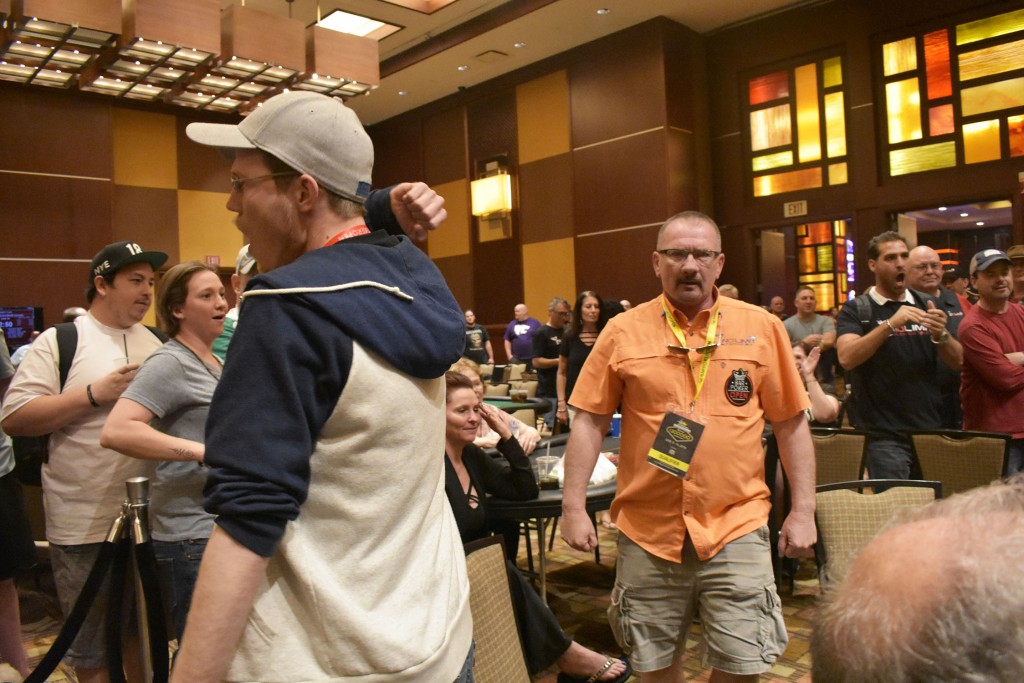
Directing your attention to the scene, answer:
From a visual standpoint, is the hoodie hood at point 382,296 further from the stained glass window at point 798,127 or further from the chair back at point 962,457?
the stained glass window at point 798,127

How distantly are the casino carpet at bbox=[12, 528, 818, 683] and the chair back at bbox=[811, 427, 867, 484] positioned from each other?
565 millimetres

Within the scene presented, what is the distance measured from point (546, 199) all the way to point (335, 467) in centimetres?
1038

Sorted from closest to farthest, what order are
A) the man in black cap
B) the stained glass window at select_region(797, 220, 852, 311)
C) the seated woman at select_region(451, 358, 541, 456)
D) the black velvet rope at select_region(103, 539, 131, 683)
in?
the black velvet rope at select_region(103, 539, 131, 683) → the man in black cap → the seated woman at select_region(451, 358, 541, 456) → the stained glass window at select_region(797, 220, 852, 311)

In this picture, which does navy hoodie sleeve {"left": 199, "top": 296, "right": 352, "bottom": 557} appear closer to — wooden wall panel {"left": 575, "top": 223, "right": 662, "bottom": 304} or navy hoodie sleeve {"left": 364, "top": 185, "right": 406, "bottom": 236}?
navy hoodie sleeve {"left": 364, "top": 185, "right": 406, "bottom": 236}

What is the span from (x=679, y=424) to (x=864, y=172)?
7.76 metres

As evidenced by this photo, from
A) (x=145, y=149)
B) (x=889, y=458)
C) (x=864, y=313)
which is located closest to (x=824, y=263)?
(x=864, y=313)

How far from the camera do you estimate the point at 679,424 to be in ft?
7.00

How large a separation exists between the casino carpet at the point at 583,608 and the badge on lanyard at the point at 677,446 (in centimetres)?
114

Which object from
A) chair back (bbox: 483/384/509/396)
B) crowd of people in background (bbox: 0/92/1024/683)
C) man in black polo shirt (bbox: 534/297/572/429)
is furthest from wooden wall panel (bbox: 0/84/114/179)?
crowd of people in background (bbox: 0/92/1024/683)

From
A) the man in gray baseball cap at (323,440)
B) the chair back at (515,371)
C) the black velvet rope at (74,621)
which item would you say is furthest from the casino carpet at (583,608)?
Result: the chair back at (515,371)

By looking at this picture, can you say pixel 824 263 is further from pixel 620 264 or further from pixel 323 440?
pixel 323 440

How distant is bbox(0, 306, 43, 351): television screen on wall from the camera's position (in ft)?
30.0

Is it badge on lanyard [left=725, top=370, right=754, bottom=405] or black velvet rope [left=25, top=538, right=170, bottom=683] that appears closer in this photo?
black velvet rope [left=25, top=538, right=170, bottom=683]

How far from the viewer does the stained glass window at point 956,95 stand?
301 inches
